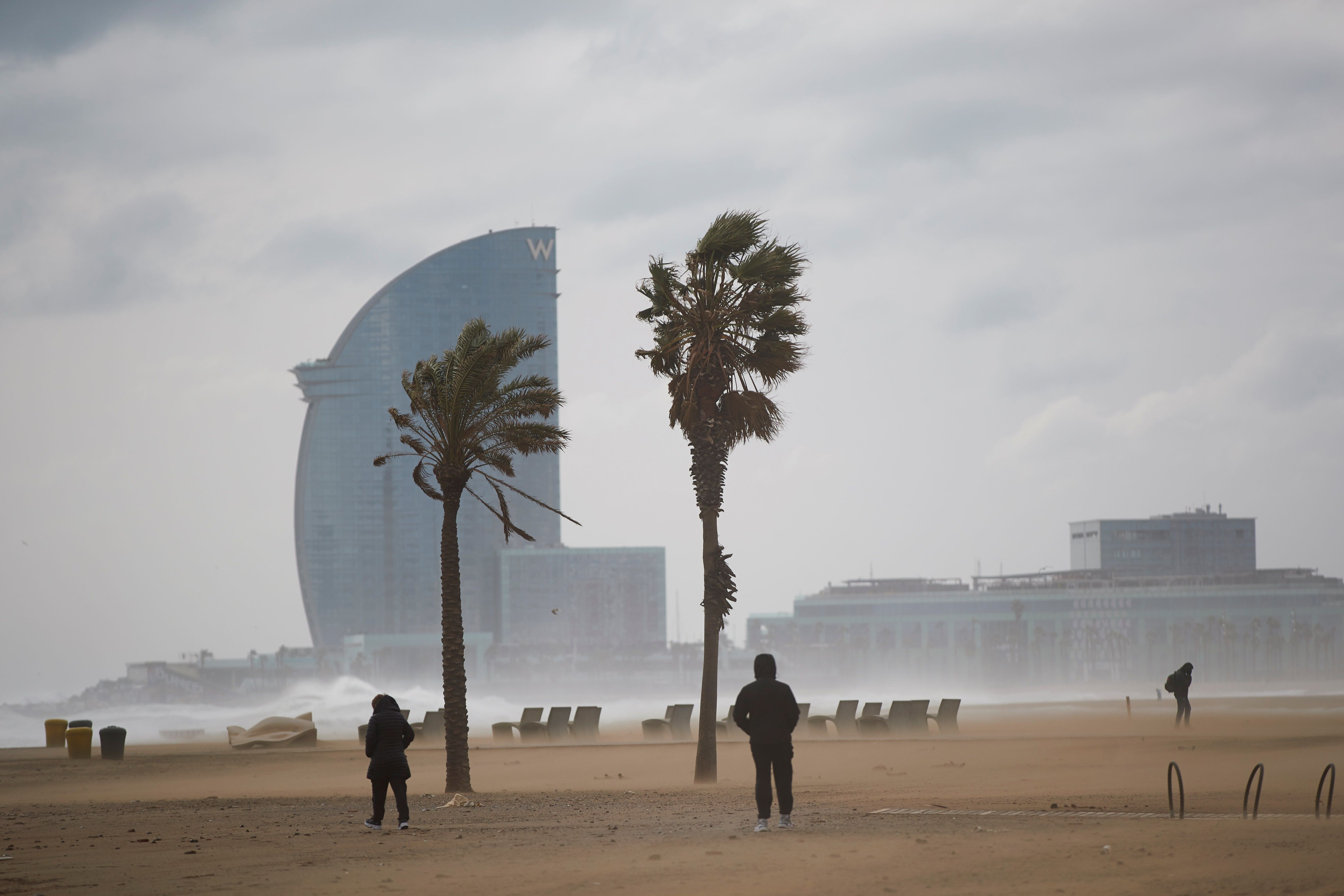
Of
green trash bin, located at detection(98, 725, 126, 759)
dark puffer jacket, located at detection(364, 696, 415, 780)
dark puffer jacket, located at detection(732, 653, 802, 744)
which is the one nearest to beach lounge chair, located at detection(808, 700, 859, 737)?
green trash bin, located at detection(98, 725, 126, 759)

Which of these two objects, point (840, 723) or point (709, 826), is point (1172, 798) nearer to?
point (709, 826)

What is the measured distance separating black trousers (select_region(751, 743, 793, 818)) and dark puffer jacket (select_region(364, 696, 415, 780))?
4374mm

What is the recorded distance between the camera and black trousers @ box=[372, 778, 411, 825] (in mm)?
14836

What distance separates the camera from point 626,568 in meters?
199

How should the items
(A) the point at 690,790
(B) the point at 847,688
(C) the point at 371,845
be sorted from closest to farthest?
(C) the point at 371,845 < (A) the point at 690,790 < (B) the point at 847,688

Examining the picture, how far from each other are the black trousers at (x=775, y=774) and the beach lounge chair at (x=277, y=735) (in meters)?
26.9

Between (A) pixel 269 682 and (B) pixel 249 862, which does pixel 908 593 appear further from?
(B) pixel 249 862

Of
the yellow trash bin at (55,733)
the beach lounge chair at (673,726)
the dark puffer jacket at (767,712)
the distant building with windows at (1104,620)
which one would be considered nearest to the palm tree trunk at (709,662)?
the dark puffer jacket at (767,712)

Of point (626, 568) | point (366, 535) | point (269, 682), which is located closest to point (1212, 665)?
point (626, 568)

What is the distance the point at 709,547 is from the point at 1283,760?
1039 centimetres

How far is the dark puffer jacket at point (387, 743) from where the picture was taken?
48.4ft

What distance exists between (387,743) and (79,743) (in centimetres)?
2321

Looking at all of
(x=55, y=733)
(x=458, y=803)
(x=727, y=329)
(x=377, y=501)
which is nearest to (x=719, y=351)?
(x=727, y=329)

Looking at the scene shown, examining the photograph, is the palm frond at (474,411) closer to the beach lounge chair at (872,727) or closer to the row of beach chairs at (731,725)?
the row of beach chairs at (731,725)
